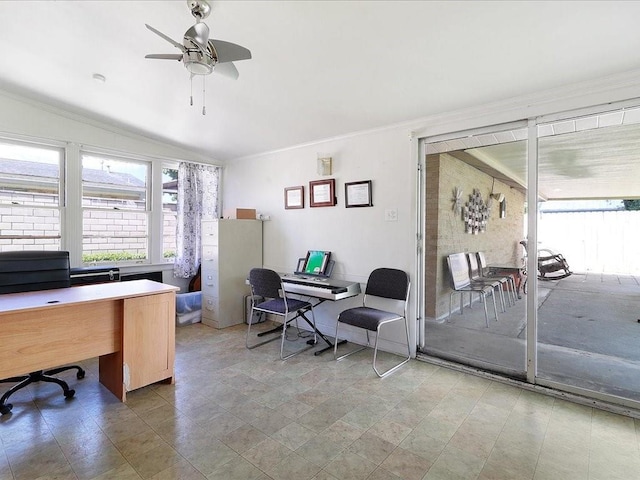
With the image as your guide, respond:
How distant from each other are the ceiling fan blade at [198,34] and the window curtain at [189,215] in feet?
9.74

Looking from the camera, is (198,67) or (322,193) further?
(322,193)

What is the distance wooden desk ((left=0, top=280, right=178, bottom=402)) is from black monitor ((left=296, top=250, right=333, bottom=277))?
1656 mm

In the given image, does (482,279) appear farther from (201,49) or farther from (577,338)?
(201,49)

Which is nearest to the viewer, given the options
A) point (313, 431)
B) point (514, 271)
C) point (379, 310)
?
A: point (313, 431)

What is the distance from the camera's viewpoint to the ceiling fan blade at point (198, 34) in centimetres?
178

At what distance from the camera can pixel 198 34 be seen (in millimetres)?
1789

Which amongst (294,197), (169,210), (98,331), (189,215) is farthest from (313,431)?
(169,210)

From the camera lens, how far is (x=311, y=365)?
10.1 ft

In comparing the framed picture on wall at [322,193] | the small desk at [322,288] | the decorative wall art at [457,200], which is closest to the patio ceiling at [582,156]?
the decorative wall art at [457,200]

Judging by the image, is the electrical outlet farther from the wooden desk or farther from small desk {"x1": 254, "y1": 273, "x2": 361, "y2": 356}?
the wooden desk

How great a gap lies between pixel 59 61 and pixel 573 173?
4.54 metres

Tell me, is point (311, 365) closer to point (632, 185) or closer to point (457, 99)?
point (457, 99)

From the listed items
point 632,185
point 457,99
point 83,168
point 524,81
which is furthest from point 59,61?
point 632,185

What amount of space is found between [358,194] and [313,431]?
2337mm
